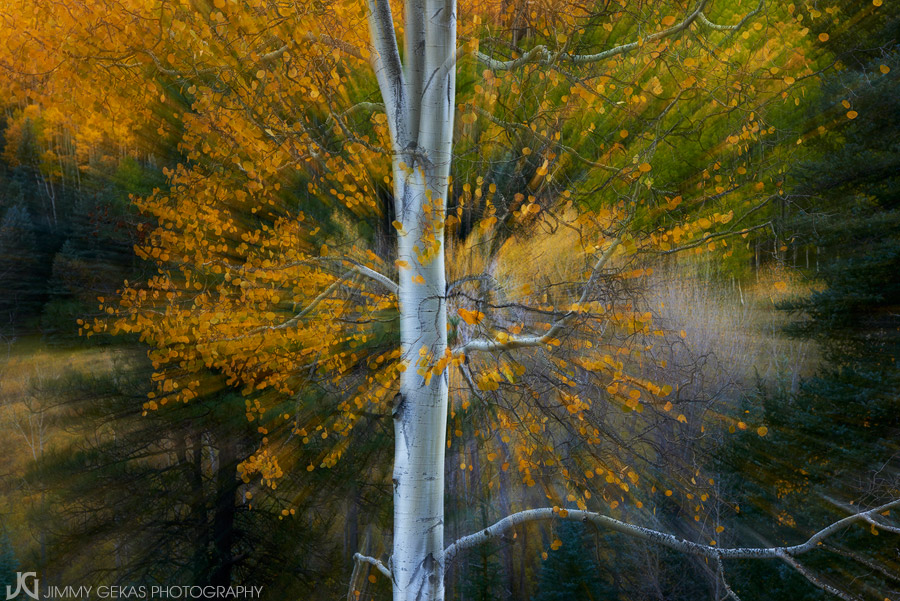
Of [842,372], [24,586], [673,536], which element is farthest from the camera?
[842,372]

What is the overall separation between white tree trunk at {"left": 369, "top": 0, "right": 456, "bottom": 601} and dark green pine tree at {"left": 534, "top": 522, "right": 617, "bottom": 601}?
5.02 m

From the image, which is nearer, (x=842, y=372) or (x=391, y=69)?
(x=391, y=69)

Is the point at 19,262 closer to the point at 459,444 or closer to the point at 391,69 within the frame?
the point at 459,444

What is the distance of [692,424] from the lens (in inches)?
297

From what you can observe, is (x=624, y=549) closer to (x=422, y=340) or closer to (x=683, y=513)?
(x=683, y=513)

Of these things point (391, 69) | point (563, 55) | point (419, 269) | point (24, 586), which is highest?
point (563, 55)

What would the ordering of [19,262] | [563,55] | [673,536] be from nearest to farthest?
[673,536], [563,55], [19,262]

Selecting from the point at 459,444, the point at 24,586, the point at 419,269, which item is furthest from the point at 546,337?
the point at 24,586

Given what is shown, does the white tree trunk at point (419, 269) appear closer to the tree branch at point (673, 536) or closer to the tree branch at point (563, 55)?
the tree branch at point (673, 536)

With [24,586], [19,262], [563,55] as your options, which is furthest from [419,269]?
[19,262]

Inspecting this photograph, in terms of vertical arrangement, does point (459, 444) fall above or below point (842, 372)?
below

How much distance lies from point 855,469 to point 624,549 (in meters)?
2.76

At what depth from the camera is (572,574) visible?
275 inches

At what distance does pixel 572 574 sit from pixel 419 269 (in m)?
5.93
